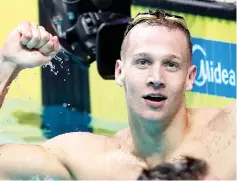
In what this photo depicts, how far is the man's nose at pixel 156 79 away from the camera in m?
1.71

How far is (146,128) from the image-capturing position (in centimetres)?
176

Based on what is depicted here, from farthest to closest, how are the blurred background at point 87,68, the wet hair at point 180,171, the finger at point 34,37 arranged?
1. the blurred background at point 87,68
2. the wet hair at point 180,171
3. the finger at point 34,37

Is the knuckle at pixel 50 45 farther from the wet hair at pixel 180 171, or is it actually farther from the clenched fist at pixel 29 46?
the wet hair at pixel 180 171

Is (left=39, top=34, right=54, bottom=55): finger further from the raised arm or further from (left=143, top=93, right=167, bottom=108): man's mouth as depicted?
(left=143, top=93, right=167, bottom=108): man's mouth

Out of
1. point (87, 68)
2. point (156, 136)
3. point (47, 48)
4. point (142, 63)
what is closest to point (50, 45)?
point (47, 48)

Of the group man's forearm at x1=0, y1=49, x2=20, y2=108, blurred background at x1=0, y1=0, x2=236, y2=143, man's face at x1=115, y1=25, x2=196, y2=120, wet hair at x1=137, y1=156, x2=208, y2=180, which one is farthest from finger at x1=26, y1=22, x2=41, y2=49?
blurred background at x1=0, y1=0, x2=236, y2=143

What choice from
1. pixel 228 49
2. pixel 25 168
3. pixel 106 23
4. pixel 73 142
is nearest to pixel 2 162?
pixel 25 168

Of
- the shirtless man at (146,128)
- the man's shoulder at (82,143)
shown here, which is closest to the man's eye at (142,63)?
the shirtless man at (146,128)

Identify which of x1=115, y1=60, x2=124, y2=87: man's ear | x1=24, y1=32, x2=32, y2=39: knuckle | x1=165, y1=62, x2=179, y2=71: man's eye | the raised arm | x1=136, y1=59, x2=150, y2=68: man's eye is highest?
x1=24, y1=32, x2=32, y2=39: knuckle

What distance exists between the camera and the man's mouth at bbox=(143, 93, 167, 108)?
67.3 inches

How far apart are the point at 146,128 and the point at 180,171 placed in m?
0.19

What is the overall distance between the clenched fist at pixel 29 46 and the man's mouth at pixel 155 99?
298 millimetres

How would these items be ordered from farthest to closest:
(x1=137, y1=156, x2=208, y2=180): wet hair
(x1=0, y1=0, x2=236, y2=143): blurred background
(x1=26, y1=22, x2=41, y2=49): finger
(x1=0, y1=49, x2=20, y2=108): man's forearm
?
(x1=0, y1=0, x2=236, y2=143): blurred background < (x1=137, y1=156, x2=208, y2=180): wet hair < (x1=0, y1=49, x2=20, y2=108): man's forearm < (x1=26, y1=22, x2=41, y2=49): finger

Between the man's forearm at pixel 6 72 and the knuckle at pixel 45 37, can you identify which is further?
the man's forearm at pixel 6 72
